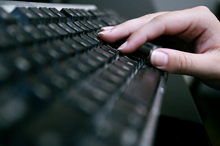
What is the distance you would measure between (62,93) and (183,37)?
1.73 ft

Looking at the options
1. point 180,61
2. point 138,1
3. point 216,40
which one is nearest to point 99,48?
point 180,61

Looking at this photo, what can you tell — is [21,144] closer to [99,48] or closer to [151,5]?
[99,48]

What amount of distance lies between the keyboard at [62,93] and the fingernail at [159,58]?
0.10 m

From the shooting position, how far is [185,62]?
393 millimetres

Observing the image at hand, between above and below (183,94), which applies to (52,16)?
above

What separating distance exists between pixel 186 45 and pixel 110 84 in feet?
1.75

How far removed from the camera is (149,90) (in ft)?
0.96

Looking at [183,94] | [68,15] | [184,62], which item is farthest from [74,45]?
[183,94]

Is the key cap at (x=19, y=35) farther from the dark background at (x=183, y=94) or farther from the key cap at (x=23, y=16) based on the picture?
the dark background at (x=183, y=94)

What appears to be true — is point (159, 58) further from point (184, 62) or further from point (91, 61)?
point (91, 61)

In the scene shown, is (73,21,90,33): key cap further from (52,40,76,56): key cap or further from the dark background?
the dark background

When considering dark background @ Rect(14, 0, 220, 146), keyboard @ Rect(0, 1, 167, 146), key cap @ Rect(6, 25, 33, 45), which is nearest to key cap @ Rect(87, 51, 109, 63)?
keyboard @ Rect(0, 1, 167, 146)

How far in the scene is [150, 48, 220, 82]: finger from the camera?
15.3 inches

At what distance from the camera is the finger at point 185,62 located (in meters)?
0.39
